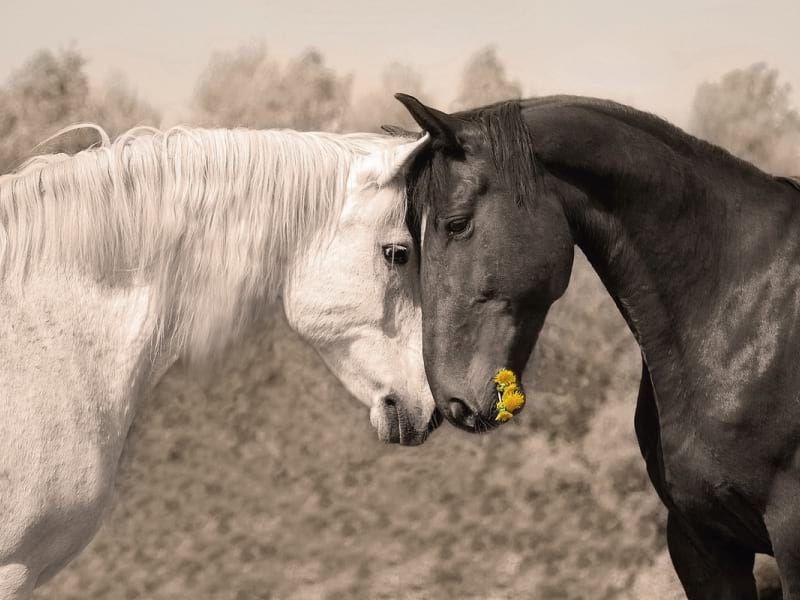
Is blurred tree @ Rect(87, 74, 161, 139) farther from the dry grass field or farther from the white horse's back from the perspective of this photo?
the white horse's back

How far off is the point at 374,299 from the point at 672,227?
2.49 ft

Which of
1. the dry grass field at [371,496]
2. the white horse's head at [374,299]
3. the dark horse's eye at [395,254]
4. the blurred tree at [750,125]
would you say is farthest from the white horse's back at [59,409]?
the blurred tree at [750,125]

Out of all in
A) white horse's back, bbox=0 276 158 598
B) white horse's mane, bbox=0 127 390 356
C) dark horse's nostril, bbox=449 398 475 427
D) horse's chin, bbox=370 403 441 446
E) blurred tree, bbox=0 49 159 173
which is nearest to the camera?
white horse's back, bbox=0 276 158 598

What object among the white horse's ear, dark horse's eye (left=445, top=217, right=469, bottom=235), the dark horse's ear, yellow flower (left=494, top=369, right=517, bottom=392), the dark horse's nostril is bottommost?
the dark horse's nostril

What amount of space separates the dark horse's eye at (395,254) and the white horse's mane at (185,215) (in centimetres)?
16

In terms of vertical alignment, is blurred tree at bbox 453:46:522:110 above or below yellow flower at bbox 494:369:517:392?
above

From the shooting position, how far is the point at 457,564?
14.1ft

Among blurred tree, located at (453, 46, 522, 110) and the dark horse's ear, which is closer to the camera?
the dark horse's ear

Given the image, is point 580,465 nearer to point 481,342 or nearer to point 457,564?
point 457,564

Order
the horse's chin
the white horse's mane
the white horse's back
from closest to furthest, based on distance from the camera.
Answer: the white horse's back, the white horse's mane, the horse's chin

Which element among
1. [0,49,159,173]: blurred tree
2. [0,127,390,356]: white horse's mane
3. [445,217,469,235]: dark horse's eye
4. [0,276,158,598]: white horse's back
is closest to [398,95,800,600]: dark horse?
[445,217,469,235]: dark horse's eye

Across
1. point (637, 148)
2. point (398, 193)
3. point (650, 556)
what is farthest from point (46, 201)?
point (650, 556)

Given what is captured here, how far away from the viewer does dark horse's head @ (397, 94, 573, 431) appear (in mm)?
2473

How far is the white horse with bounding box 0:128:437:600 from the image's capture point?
2.33 m
